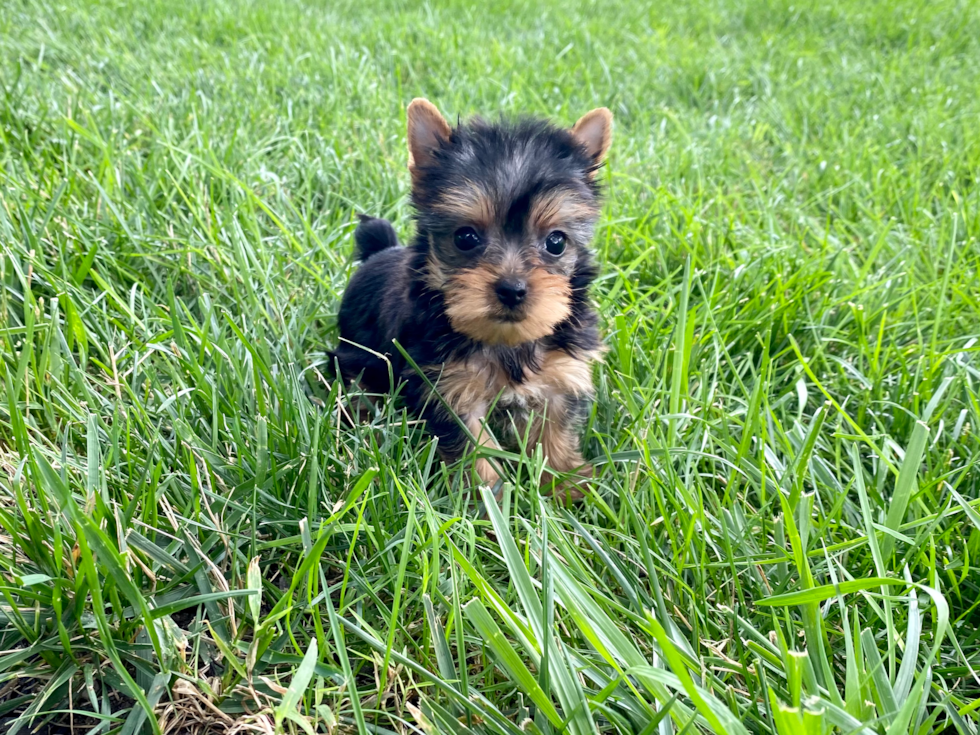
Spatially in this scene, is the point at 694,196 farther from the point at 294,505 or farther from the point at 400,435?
the point at 294,505

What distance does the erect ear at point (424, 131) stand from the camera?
2852mm

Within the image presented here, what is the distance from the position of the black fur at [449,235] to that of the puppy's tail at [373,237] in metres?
0.55

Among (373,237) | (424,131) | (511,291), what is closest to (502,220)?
(511,291)

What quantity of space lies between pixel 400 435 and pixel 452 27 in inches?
267

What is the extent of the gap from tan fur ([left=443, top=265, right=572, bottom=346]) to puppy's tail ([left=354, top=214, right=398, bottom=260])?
3.72ft

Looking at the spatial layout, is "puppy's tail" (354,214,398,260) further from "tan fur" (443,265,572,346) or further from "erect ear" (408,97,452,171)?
"tan fur" (443,265,572,346)

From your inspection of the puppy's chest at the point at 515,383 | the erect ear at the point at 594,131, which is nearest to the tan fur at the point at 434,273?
the puppy's chest at the point at 515,383

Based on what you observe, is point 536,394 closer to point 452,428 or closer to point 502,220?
point 452,428

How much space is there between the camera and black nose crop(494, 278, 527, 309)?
98.7 inches

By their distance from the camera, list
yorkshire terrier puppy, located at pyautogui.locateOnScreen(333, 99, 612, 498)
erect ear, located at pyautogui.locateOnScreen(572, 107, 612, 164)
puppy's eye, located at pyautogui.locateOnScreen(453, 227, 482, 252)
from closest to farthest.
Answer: yorkshire terrier puppy, located at pyautogui.locateOnScreen(333, 99, 612, 498) < puppy's eye, located at pyautogui.locateOnScreen(453, 227, 482, 252) < erect ear, located at pyautogui.locateOnScreen(572, 107, 612, 164)

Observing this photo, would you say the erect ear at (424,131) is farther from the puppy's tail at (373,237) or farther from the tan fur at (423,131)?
the puppy's tail at (373,237)

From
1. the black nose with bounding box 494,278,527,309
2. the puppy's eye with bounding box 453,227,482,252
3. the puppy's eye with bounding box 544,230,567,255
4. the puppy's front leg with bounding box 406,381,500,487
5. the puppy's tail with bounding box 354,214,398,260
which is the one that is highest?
the puppy's eye with bounding box 544,230,567,255

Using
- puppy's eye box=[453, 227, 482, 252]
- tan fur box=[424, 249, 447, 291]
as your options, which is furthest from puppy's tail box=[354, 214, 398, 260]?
puppy's eye box=[453, 227, 482, 252]

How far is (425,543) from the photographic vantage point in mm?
2158
